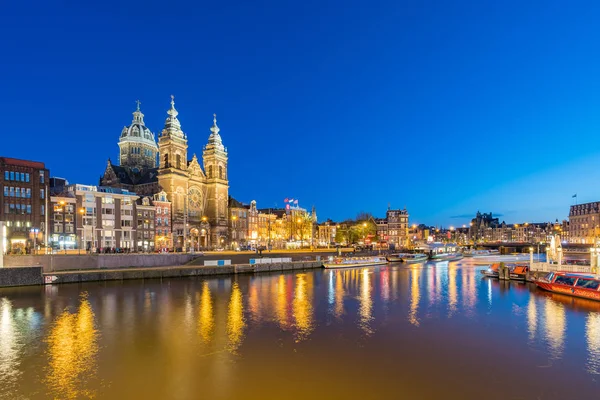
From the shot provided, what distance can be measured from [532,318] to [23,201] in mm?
85495

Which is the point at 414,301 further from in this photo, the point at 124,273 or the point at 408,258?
the point at 408,258

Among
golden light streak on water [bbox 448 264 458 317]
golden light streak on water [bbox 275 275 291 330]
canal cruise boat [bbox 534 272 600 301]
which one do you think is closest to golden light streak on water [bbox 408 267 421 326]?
golden light streak on water [bbox 448 264 458 317]

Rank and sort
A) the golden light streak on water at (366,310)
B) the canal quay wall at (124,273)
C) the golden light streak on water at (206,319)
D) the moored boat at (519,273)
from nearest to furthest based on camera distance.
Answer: the golden light streak on water at (206,319), the golden light streak on water at (366,310), the canal quay wall at (124,273), the moored boat at (519,273)

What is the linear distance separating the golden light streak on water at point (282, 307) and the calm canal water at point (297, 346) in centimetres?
16

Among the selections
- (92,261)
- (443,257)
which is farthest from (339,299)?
(443,257)

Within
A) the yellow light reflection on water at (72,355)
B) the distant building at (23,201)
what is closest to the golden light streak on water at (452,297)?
the yellow light reflection on water at (72,355)

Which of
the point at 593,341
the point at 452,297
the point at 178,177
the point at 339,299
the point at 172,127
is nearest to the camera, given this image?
the point at 593,341

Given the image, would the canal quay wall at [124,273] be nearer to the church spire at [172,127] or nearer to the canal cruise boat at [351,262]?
the canal cruise boat at [351,262]

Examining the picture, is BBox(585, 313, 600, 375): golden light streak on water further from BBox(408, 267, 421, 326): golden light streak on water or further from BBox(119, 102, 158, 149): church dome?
BBox(119, 102, 158, 149): church dome

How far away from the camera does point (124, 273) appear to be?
2420 inches

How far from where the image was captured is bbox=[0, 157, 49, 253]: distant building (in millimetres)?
75250

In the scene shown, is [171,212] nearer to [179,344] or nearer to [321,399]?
[179,344]

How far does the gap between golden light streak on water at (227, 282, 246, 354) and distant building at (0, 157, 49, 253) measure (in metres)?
50.3

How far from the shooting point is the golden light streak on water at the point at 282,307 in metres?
32.8
